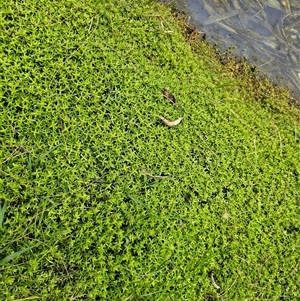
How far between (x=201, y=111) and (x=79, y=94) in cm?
92

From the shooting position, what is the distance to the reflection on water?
392cm

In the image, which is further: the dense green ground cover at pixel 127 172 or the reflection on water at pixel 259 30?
the reflection on water at pixel 259 30

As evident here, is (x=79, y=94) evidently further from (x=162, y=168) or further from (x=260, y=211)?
(x=260, y=211)

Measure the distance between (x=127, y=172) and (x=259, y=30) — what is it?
7.62 feet

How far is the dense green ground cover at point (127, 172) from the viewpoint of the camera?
7.41ft

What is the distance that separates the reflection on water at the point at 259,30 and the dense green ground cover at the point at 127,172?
654 millimetres

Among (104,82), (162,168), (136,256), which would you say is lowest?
(136,256)

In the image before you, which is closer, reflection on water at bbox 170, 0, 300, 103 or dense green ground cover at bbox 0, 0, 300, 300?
dense green ground cover at bbox 0, 0, 300, 300

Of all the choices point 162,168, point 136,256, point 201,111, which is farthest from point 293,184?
point 136,256

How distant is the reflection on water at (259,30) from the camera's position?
3.92 m

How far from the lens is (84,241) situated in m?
2.31

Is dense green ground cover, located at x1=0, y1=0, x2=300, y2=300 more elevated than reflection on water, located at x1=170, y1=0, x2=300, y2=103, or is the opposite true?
reflection on water, located at x1=170, y1=0, x2=300, y2=103

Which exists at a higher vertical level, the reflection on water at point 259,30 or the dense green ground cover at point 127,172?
the reflection on water at point 259,30

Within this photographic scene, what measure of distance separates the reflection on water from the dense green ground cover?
0.65 metres
